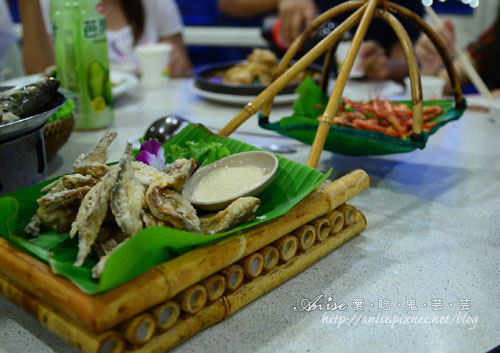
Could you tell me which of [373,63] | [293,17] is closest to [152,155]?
[373,63]

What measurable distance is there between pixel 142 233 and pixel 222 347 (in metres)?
0.25

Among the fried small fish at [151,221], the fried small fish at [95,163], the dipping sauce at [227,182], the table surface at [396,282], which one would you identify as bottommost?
the table surface at [396,282]

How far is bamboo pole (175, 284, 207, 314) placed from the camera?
77 centimetres

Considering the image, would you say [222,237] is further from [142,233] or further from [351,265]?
[351,265]

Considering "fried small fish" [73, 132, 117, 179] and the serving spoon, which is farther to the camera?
the serving spoon

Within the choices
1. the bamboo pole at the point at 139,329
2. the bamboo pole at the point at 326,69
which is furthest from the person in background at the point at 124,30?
the bamboo pole at the point at 139,329

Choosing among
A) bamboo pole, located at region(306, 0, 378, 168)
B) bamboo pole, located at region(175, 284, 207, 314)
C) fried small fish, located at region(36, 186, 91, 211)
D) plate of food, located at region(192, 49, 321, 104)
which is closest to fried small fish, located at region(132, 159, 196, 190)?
fried small fish, located at region(36, 186, 91, 211)

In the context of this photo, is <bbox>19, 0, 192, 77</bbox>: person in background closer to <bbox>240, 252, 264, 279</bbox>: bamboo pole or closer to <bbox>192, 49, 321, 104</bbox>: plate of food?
<bbox>192, 49, 321, 104</bbox>: plate of food

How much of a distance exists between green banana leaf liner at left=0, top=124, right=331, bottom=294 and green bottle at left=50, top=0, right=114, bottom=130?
805 mm

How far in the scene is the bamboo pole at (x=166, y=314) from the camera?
28.8 inches

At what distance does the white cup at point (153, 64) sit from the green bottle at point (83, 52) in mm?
788

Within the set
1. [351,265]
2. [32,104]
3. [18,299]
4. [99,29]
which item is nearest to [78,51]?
[99,29]

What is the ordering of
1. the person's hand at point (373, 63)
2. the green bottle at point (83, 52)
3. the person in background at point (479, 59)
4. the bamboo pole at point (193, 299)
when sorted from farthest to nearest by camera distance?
the person in background at point (479, 59)
the person's hand at point (373, 63)
the green bottle at point (83, 52)
the bamboo pole at point (193, 299)

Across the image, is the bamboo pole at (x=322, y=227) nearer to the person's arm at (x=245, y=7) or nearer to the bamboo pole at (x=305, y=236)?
the bamboo pole at (x=305, y=236)
